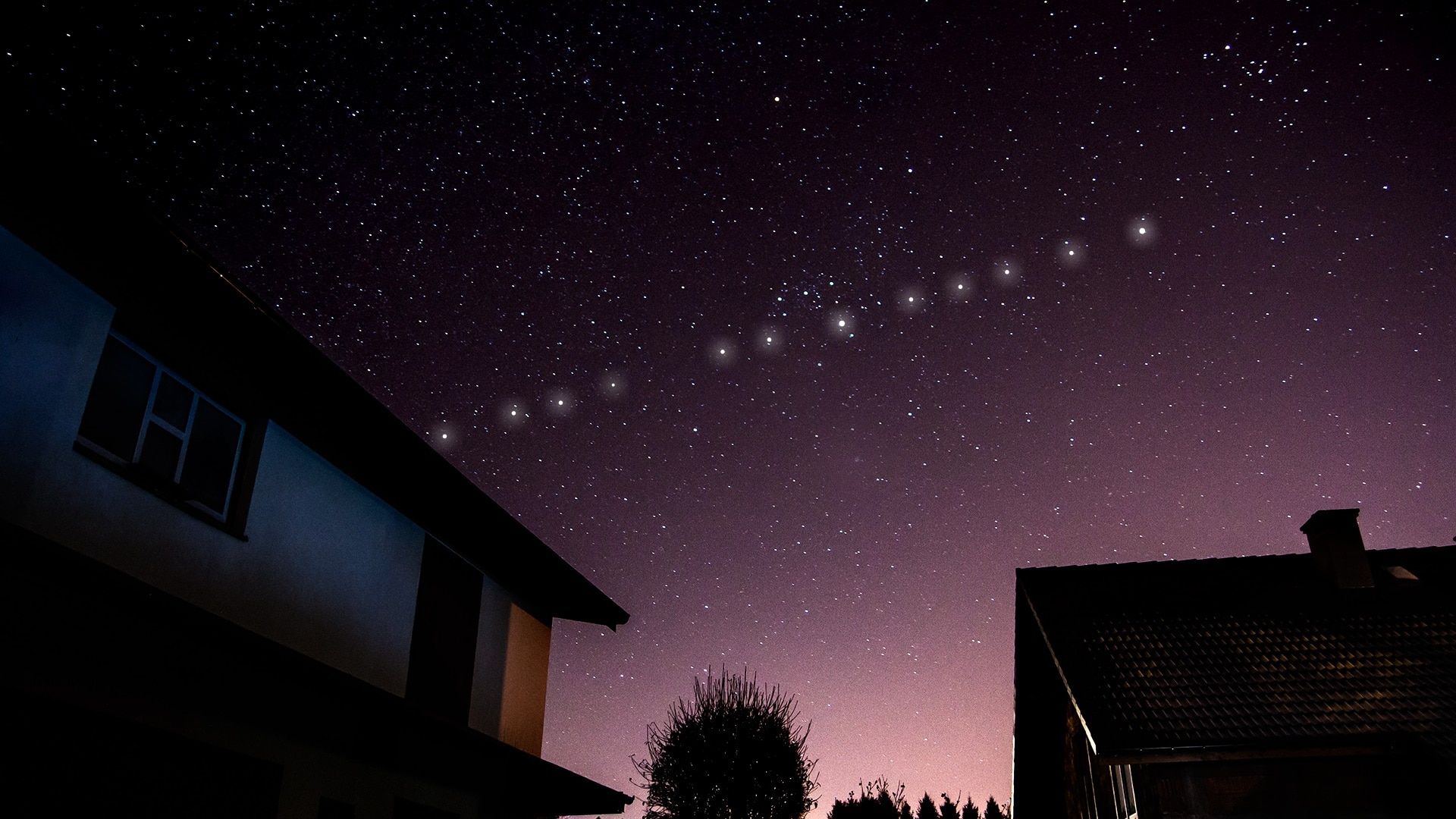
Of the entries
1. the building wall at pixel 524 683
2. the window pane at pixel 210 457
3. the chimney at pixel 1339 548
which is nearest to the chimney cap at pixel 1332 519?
the chimney at pixel 1339 548

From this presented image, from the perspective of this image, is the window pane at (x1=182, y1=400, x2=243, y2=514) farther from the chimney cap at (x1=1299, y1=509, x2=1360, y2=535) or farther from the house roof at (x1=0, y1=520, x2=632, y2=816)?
the chimney cap at (x1=1299, y1=509, x2=1360, y2=535)

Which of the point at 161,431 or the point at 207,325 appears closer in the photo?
the point at 161,431

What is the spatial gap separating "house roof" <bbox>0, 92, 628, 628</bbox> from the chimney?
16.3 m

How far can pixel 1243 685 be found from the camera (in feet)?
43.6

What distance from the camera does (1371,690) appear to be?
→ 42.5 feet

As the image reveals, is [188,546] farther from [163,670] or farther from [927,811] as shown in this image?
[927,811]

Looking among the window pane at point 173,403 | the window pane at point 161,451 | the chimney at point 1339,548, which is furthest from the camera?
the chimney at point 1339,548

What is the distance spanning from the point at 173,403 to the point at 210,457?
1.86 ft

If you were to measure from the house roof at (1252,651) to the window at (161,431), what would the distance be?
12.0 meters

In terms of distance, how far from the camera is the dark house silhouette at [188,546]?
204 inches

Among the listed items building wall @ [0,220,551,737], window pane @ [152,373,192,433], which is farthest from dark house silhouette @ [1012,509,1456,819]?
window pane @ [152,373,192,433]

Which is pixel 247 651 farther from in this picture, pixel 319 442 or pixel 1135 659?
pixel 1135 659

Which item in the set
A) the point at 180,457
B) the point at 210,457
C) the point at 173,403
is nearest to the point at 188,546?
the point at 180,457

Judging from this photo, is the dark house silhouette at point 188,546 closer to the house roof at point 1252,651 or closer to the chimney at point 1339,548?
the house roof at point 1252,651
